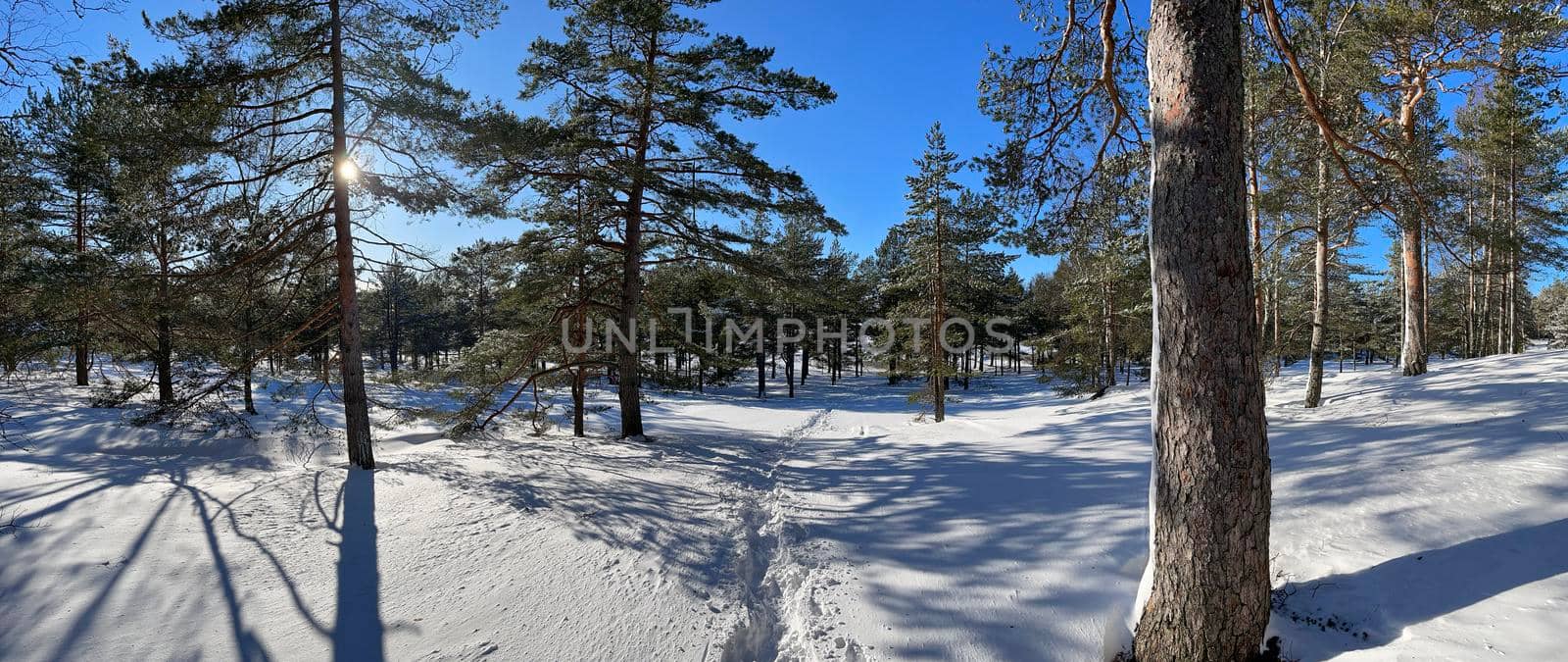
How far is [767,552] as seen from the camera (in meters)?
4.96

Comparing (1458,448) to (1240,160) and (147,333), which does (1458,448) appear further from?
(147,333)

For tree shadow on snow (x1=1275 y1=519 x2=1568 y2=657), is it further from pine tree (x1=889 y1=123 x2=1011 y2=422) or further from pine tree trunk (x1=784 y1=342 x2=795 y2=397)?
pine tree trunk (x1=784 y1=342 x2=795 y2=397)

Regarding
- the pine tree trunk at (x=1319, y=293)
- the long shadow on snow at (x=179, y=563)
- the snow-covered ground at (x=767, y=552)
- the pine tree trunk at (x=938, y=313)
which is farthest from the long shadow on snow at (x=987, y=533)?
the pine tree trunk at (x=938, y=313)

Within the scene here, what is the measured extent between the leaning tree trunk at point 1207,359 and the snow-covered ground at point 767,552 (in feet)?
1.84

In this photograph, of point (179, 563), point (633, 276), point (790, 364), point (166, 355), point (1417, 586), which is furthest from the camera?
point (790, 364)

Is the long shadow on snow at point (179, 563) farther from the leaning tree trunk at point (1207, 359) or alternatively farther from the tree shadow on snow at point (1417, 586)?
the tree shadow on snow at point (1417, 586)

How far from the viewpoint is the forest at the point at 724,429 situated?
285cm

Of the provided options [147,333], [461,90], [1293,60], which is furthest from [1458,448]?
[147,333]

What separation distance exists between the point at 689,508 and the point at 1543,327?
85.8 meters

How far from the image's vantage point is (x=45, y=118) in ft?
33.9

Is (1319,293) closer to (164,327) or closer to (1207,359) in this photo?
(1207,359)

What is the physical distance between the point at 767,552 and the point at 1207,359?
386 centimetres

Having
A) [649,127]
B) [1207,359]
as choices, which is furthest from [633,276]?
[1207,359]

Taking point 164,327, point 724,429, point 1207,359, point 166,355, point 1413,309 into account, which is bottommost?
point 724,429
